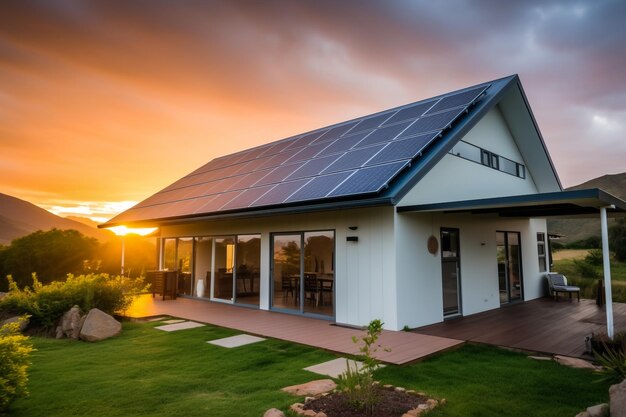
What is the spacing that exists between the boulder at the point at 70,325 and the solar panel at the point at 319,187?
16.9 feet

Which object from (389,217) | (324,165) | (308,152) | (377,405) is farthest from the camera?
(308,152)

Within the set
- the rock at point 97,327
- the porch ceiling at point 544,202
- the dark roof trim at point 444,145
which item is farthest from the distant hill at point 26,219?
the porch ceiling at point 544,202

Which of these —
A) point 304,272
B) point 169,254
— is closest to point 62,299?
point 304,272

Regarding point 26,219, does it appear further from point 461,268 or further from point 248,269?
point 461,268

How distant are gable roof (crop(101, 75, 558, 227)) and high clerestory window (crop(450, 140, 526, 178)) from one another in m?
0.69

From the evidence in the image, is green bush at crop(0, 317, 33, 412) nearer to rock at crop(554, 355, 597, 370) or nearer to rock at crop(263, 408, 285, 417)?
rock at crop(263, 408, 285, 417)

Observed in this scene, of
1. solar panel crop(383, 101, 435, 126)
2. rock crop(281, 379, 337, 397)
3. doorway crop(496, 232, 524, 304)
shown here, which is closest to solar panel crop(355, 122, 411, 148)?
Result: solar panel crop(383, 101, 435, 126)

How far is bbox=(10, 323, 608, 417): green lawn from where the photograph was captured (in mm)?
3982

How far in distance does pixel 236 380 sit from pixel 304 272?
4.80 meters

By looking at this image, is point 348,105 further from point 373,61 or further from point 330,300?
point 330,300

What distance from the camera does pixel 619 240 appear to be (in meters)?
31.0

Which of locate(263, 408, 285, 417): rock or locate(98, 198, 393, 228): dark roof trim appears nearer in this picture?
locate(263, 408, 285, 417): rock

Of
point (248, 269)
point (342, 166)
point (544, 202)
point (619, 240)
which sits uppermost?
point (342, 166)

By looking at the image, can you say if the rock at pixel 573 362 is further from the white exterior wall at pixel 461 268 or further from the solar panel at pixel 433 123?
the solar panel at pixel 433 123
